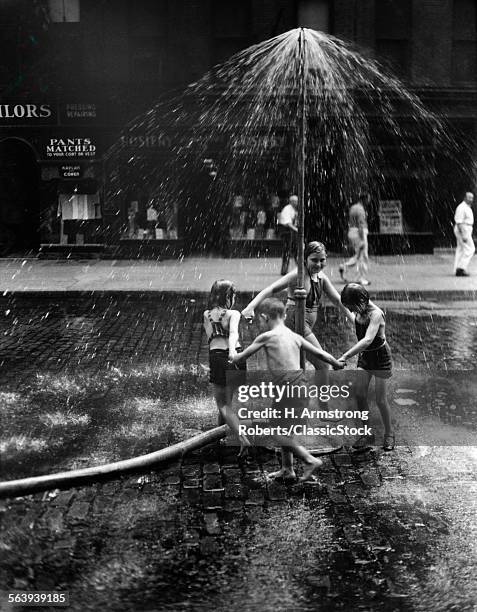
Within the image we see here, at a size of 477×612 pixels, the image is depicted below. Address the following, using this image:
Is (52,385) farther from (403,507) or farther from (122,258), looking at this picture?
(122,258)

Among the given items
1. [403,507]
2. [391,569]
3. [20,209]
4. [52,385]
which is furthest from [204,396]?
[20,209]

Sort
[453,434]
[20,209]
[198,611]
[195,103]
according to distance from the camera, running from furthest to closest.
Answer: [20,209] → [195,103] → [453,434] → [198,611]

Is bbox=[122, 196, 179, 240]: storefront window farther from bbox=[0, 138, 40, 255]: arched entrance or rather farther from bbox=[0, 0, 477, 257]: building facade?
bbox=[0, 138, 40, 255]: arched entrance

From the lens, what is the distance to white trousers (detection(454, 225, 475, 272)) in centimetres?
1831

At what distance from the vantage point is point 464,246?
60.6 feet

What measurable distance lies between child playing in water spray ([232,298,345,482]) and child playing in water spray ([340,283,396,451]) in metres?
0.80

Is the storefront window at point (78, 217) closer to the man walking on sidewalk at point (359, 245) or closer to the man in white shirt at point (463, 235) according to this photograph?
the man walking on sidewalk at point (359, 245)

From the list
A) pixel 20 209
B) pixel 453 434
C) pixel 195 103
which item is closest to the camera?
pixel 453 434

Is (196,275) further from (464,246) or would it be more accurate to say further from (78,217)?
(464,246)

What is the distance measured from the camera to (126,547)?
534cm

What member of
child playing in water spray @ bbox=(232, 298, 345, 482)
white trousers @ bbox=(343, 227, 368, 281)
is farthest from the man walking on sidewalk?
child playing in water spray @ bbox=(232, 298, 345, 482)

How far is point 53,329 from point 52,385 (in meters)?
3.78
